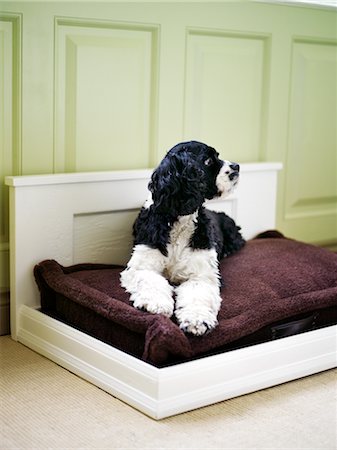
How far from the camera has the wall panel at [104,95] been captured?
9.37 ft

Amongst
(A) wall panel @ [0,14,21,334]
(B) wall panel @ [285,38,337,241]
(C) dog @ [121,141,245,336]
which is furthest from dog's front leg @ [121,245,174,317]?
(B) wall panel @ [285,38,337,241]

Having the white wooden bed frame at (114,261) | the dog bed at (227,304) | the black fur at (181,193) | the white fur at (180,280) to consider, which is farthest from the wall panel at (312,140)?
the white fur at (180,280)

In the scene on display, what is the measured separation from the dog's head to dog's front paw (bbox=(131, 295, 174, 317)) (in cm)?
30

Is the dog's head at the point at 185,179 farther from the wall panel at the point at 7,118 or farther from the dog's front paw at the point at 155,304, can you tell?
the wall panel at the point at 7,118

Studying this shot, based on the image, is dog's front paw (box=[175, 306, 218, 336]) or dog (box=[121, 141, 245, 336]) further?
dog (box=[121, 141, 245, 336])

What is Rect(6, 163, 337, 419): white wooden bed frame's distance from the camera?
223cm

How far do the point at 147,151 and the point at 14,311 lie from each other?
0.84m

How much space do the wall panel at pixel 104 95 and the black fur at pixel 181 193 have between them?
42cm

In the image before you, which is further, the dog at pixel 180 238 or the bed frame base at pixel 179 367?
the dog at pixel 180 238

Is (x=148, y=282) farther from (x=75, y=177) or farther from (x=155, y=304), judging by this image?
(x=75, y=177)

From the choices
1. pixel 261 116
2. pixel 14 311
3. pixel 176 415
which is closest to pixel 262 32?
pixel 261 116

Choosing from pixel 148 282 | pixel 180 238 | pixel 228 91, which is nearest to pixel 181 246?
pixel 180 238

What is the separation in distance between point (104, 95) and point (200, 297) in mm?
985

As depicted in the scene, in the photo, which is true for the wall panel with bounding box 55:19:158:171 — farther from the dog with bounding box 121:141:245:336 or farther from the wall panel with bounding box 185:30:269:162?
the dog with bounding box 121:141:245:336
